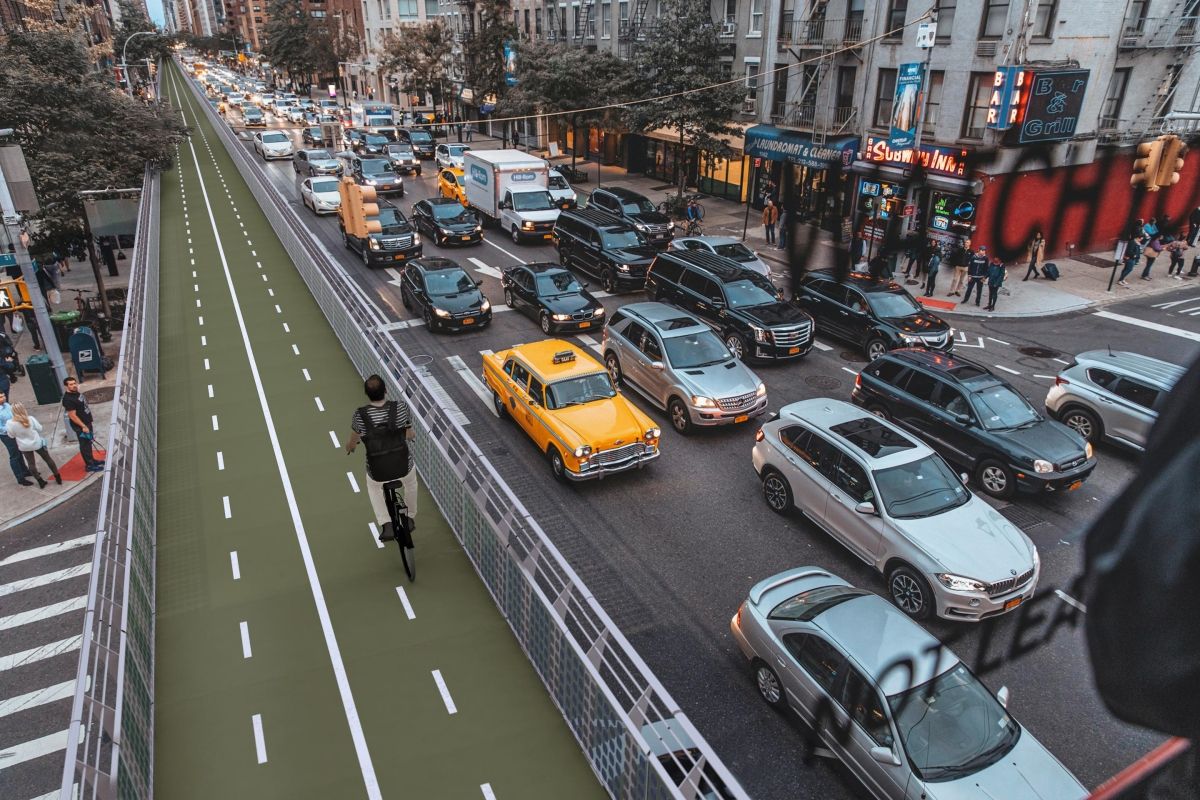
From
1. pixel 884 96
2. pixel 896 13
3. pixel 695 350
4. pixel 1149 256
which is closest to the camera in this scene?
pixel 884 96

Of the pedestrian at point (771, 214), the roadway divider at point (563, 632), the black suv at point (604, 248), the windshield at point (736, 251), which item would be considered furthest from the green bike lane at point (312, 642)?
the windshield at point (736, 251)

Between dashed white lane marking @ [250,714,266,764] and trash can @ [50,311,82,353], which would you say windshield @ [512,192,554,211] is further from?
dashed white lane marking @ [250,714,266,764]

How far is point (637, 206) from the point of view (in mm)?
33656

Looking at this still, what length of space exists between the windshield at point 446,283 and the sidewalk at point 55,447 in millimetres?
8945

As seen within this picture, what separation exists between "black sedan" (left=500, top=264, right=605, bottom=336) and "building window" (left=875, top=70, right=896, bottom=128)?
1756 centimetres

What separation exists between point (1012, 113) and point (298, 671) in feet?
27.6

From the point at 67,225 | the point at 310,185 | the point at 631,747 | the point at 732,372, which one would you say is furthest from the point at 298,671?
the point at 310,185

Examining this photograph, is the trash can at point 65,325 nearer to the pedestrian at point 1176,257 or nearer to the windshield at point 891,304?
the windshield at point 891,304

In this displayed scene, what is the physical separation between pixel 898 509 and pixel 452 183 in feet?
119

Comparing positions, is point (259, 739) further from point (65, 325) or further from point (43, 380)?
point (65, 325)

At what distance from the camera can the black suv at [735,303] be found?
2027cm

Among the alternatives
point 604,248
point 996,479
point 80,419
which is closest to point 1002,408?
point 996,479

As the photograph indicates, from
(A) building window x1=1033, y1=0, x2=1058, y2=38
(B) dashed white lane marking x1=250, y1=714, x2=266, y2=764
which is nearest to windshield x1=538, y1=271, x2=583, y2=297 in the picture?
(B) dashed white lane marking x1=250, y1=714, x2=266, y2=764

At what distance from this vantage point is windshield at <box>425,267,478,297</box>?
76.4ft
